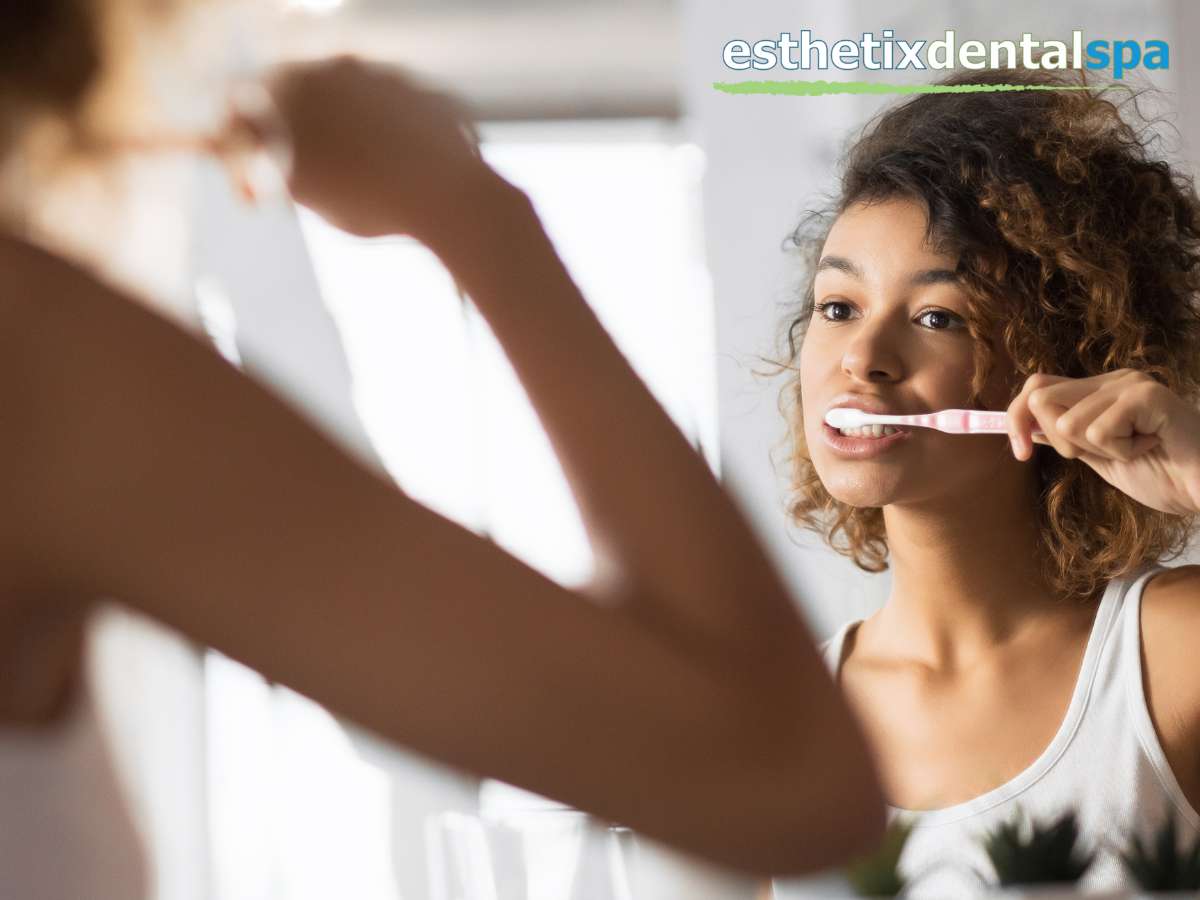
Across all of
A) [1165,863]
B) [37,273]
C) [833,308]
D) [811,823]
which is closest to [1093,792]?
[1165,863]

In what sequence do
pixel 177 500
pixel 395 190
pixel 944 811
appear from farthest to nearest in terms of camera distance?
pixel 944 811, pixel 395 190, pixel 177 500

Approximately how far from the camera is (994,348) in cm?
58

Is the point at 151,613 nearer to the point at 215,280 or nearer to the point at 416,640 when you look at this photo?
the point at 416,640

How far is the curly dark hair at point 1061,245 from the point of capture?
1.90 feet

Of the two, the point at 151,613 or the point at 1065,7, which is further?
the point at 1065,7

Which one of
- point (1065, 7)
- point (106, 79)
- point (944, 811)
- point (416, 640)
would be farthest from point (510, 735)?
point (1065, 7)

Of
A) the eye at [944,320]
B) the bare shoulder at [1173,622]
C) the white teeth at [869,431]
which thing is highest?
the eye at [944,320]

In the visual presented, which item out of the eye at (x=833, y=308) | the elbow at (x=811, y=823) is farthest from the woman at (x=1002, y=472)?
the elbow at (x=811, y=823)

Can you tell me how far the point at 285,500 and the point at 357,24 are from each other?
465 mm

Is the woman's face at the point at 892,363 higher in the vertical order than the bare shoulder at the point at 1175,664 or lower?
higher

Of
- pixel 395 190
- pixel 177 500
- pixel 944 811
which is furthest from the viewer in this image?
pixel 944 811

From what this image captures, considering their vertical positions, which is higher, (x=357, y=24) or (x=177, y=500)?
(x=357, y=24)

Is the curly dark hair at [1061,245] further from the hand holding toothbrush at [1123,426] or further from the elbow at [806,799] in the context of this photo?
the elbow at [806,799]

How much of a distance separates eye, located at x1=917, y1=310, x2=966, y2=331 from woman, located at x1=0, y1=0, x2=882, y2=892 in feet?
1.13
